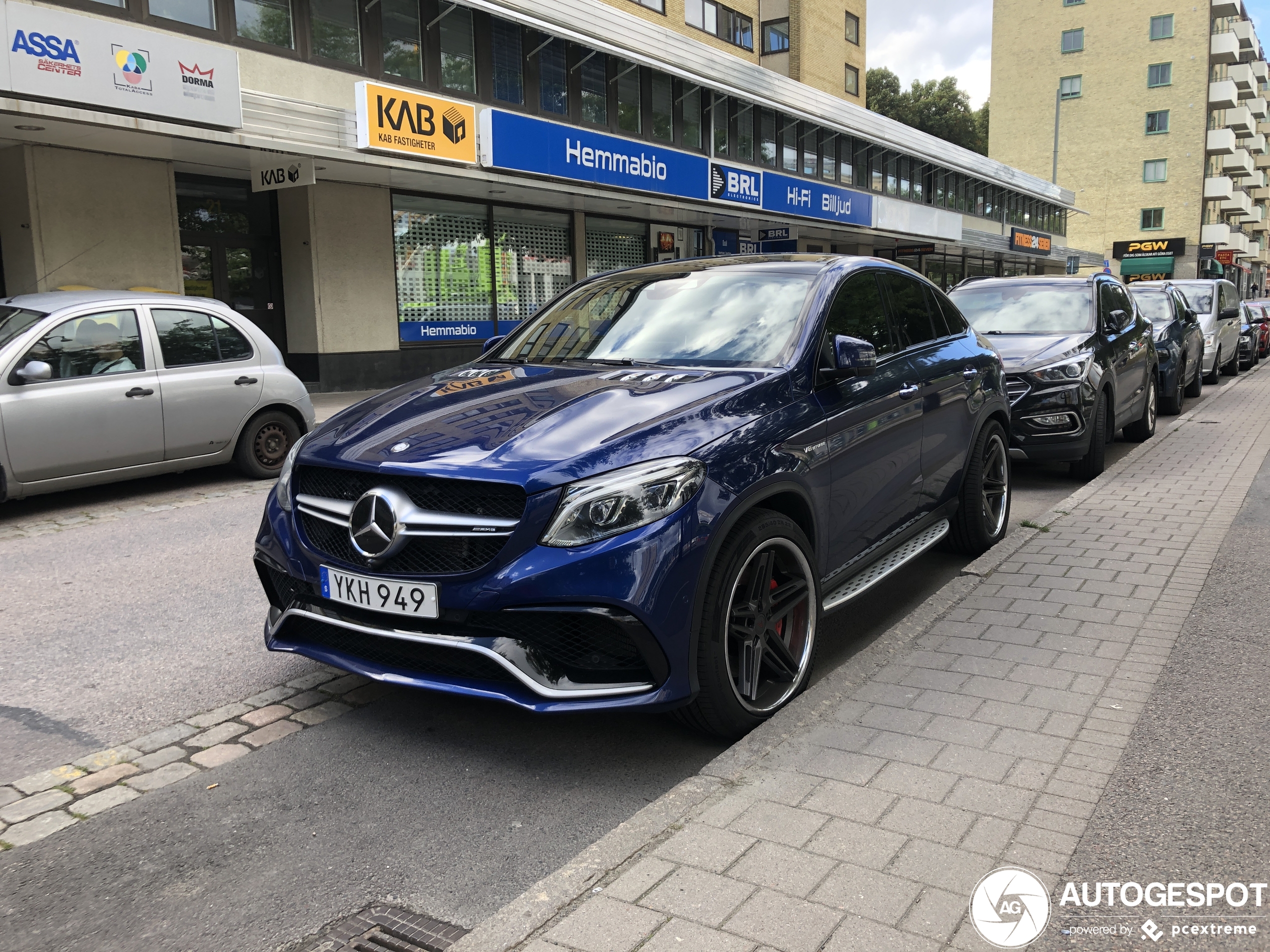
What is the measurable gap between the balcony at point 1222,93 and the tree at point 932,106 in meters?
14.8

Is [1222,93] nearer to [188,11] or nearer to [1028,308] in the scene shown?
[1028,308]

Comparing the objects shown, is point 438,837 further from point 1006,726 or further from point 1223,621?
point 1223,621

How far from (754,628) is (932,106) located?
79056 mm

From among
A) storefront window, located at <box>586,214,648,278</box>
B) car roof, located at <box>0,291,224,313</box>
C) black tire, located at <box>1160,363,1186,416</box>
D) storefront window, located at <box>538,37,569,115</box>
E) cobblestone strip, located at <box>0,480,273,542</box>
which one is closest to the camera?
cobblestone strip, located at <box>0,480,273,542</box>

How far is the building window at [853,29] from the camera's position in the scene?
38.5m

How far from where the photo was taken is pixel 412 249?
18.6m

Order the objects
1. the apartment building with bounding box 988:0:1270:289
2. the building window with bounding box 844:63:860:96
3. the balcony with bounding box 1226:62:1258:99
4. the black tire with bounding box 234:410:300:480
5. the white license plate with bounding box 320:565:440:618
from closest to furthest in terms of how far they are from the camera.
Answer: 1. the white license plate with bounding box 320:565:440:618
2. the black tire with bounding box 234:410:300:480
3. the building window with bounding box 844:63:860:96
4. the apartment building with bounding box 988:0:1270:289
5. the balcony with bounding box 1226:62:1258:99

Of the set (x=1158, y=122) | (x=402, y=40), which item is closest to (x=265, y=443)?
(x=402, y=40)

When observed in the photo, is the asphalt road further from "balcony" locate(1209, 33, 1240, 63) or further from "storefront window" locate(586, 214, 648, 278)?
"balcony" locate(1209, 33, 1240, 63)

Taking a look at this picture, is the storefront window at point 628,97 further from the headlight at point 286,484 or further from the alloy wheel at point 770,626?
the alloy wheel at point 770,626

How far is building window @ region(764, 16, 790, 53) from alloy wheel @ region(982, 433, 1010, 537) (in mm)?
33158

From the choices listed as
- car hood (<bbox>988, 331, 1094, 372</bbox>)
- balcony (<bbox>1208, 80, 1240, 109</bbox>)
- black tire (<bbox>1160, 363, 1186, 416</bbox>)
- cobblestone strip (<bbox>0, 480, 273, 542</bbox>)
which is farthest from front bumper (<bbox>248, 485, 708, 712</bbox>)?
balcony (<bbox>1208, 80, 1240, 109</bbox>)

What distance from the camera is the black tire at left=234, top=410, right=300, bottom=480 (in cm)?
909

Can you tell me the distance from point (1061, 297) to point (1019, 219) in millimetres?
42344
